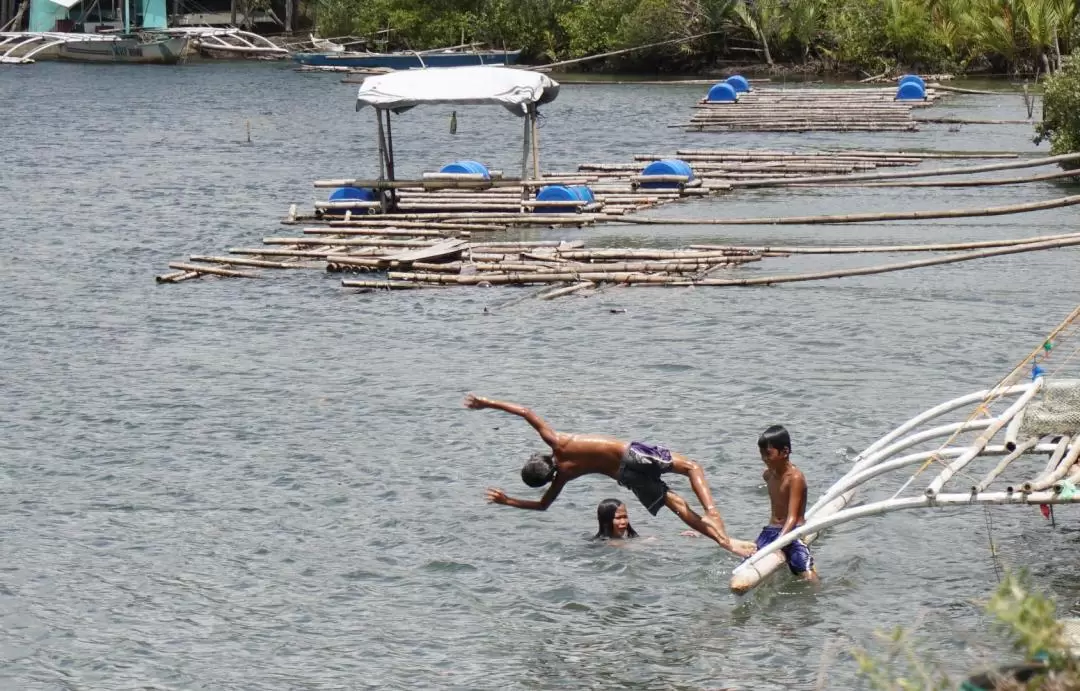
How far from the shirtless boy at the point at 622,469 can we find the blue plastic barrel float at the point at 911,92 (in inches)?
1601

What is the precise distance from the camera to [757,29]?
70.5 m

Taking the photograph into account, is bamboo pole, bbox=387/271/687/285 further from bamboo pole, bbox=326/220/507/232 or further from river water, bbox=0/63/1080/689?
bamboo pole, bbox=326/220/507/232

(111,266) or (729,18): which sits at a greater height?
(729,18)

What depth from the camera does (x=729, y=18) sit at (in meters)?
71.6

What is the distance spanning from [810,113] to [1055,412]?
3555cm

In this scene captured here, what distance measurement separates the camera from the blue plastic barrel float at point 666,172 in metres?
31.2

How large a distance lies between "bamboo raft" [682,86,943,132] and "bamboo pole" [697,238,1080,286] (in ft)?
71.3

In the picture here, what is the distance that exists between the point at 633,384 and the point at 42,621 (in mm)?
8158

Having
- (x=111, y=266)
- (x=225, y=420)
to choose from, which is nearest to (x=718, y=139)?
(x=111, y=266)

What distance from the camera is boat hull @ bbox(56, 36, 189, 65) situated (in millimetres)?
87312

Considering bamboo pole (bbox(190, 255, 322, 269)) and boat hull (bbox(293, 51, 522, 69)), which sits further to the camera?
boat hull (bbox(293, 51, 522, 69))

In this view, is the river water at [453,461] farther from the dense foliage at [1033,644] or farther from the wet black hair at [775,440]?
the dense foliage at [1033,644]

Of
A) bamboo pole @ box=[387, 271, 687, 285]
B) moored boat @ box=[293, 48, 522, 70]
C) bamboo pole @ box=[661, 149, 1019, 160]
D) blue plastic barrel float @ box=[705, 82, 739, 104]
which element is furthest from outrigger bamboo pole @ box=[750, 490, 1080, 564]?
moored boat @ box=[293, 48, 522, 70]

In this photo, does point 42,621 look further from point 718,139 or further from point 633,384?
point 718,139
